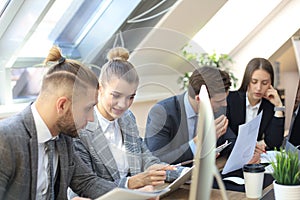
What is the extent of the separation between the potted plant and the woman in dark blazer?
1.26 meters

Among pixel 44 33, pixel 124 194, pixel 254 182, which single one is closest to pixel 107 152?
pixel 254 182

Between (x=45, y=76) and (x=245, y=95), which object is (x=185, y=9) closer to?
(x=245, y=95)

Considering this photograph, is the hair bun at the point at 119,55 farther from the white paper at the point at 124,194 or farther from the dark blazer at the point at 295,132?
the white paper at the point at 124,194

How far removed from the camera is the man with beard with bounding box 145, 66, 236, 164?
74.0 inches

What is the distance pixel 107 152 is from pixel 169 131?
0.43 m

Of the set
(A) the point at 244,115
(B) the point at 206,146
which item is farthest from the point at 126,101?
(A) the point at 244,115

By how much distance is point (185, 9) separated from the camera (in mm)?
3615

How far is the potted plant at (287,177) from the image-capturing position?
1326 millimetres

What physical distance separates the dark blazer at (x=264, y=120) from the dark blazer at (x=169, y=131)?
1.65 ft

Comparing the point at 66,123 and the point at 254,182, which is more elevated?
the point at 66,123

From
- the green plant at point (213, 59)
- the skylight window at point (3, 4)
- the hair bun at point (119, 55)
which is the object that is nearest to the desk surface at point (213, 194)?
the hair bun at point (119, 55)

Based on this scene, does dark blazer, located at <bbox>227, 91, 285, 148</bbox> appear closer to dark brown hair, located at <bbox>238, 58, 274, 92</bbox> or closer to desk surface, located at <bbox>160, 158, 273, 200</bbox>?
dark brown hair, located at <bbox>238, 58, 274, 92</bbox>

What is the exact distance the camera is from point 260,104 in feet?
9.13

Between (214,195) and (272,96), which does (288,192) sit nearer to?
(214,195)
